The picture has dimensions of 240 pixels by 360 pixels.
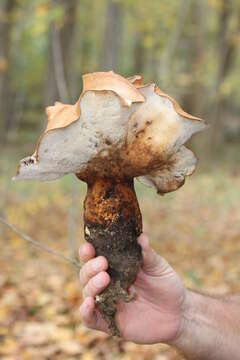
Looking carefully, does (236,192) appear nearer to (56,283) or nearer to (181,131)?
(56,283)

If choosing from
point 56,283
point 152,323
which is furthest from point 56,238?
point 152,323

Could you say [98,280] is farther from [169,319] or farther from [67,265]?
[67,265]

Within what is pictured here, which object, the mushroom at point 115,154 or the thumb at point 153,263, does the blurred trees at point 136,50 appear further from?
the mushroom at point 115,154

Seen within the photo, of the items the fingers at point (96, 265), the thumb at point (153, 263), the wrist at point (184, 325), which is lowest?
the wrist at point (184, 325)

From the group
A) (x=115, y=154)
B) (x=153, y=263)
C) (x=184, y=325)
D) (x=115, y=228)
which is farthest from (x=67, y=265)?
(x=115, y=154)

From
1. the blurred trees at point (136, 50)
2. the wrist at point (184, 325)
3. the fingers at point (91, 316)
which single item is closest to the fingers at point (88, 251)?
the fingers at point (91, 316)
